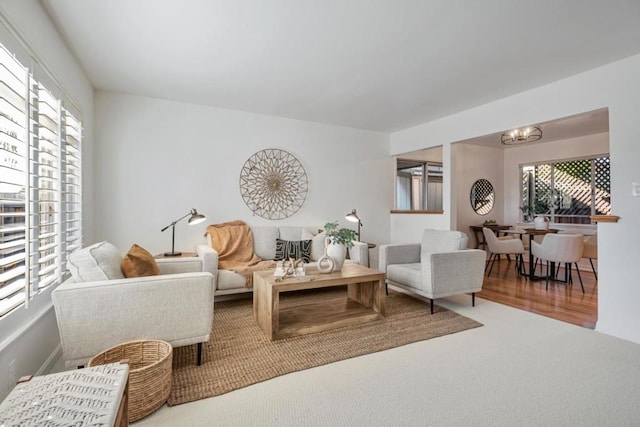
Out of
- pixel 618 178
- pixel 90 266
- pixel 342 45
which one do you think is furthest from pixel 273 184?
pixel 618 178

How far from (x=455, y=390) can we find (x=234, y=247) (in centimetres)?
275

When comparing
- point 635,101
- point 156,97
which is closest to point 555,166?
point 635,101

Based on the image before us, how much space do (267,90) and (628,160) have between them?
341 centimetres

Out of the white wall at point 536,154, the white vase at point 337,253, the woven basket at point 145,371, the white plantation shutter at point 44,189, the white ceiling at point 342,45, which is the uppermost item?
the white ceiling at point 342,45

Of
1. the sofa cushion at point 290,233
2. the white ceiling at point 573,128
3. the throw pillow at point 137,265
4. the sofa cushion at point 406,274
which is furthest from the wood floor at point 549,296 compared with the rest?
the throw pillow at point 137,265

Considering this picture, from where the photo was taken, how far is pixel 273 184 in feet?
14.5

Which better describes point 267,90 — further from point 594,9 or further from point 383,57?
Result: point 594,9

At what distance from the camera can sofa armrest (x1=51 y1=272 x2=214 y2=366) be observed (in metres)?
1.75

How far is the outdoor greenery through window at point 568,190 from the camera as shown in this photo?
18.2 feet

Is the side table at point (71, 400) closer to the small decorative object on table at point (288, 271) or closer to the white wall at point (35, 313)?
the white wall at point (35, 313)

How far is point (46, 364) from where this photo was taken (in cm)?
199

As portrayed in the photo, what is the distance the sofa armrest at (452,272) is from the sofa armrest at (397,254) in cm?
56

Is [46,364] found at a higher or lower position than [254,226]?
lower

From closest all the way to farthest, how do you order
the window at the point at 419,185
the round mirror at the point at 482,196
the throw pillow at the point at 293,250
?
the throw pillow at the point at 293,250 → the window at the point at 419,185 → the round mirror at the point at 482,196
